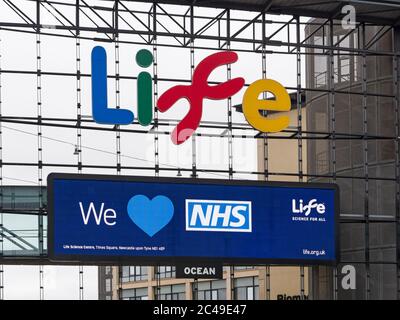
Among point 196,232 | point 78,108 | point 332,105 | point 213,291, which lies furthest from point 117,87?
point 213,291

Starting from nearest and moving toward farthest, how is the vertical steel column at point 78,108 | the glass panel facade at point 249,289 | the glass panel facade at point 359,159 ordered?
the vertical steel column at point 78,108, the glass panel facade at point 359,159, the glass panel facade at point 249,289

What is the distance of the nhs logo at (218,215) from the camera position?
108 feet

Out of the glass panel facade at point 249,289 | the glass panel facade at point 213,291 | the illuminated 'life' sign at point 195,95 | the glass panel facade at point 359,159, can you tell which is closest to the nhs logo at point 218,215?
the illuminated 'life' sign at point 195,95

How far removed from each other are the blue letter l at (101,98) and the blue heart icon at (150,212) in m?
2.69

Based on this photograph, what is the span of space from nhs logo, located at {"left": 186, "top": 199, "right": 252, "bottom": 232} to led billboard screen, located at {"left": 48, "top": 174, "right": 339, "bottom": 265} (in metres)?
0.03

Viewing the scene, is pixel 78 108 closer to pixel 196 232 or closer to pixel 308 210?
pixel 196 232

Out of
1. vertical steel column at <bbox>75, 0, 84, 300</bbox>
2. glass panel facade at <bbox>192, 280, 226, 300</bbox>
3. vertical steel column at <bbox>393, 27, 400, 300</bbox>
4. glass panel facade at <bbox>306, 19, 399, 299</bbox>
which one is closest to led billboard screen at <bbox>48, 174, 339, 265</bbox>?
vertical steel column at <bbox>75, 0, 84, 300</bbox>

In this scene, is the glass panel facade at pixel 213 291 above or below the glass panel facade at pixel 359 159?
below

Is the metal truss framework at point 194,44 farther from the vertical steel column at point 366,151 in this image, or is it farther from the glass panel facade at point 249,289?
the glass panel facade at point 249,289

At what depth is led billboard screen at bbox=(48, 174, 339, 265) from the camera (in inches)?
1248

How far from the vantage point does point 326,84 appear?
125ft

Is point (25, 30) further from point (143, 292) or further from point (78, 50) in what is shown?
point (143, 292)

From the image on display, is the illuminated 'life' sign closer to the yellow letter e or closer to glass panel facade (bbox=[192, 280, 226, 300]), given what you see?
the yellow letter e
